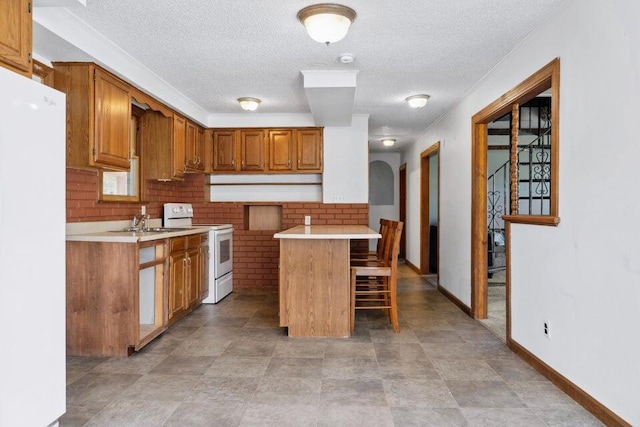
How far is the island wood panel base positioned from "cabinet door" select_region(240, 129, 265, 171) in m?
2.40

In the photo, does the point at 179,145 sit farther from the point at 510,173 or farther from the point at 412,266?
the point at 412,266

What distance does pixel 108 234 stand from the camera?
343cm

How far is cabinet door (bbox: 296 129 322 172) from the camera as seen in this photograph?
5754 mm

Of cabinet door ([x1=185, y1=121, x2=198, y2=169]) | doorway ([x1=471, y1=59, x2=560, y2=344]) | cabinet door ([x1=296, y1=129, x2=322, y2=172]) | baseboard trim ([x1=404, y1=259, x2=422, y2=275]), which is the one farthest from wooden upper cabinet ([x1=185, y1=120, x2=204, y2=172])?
baseboard trim ([x1=404, y1=259, x2=422, y2=275])

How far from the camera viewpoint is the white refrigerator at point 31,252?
1.72 metres

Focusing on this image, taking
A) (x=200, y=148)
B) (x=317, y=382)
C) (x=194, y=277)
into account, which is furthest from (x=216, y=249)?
(x=317, y=382)

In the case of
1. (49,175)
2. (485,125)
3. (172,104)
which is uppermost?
(172,104)

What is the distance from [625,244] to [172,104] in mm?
4201

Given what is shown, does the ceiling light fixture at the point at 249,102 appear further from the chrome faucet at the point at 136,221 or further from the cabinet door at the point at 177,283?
the cabinet door at the point at 177,283

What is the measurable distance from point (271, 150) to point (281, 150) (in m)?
0.14

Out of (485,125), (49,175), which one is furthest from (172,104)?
(485,125)

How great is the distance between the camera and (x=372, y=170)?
928cm

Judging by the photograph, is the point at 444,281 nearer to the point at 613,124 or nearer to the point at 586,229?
the point at 586,229

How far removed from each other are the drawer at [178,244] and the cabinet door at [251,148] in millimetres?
1879
